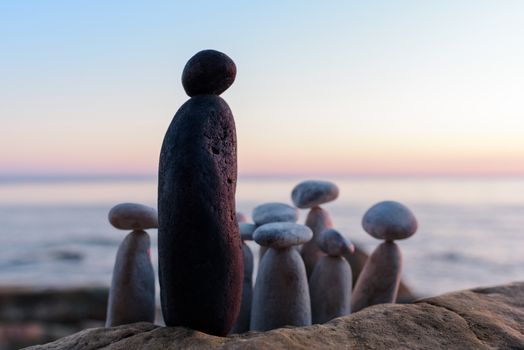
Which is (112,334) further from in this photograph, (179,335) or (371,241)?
(371,241)

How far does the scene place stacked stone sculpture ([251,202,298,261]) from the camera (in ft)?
13.2

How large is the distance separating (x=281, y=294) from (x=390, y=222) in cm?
107

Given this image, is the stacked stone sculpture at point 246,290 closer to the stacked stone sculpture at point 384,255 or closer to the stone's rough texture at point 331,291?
the stone's rough texture at point 331,291

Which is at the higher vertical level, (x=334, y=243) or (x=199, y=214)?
(x=199, y=214)

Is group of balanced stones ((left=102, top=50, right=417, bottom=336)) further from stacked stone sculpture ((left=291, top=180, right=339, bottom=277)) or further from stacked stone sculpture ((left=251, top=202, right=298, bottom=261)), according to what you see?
stacked stone sculpture ((left=291, top=180, right=339, bottom=277))

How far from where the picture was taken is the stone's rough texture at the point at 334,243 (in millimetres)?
3801

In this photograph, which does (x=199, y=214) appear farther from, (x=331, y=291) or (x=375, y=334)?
(x=331, y=291)

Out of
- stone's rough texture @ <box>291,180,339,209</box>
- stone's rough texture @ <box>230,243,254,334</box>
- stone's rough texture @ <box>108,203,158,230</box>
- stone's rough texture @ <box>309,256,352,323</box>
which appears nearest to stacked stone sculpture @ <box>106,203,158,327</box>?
stone's rough texture @ <box>108,203,158,230</box>

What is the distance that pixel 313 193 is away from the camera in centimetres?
436

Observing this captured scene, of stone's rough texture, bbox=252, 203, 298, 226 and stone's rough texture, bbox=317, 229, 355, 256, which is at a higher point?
stone's rough texture, bbox=252, 203, 298, 226

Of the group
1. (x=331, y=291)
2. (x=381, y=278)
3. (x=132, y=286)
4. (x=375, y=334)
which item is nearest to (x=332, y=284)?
(x=331, y=291)

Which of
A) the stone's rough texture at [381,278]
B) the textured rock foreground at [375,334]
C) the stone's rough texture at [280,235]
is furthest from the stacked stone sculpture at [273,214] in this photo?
the textured rock foreground at [375,334]

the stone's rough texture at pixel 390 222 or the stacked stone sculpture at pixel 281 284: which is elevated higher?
the stone's rough texture at pixel 390 222

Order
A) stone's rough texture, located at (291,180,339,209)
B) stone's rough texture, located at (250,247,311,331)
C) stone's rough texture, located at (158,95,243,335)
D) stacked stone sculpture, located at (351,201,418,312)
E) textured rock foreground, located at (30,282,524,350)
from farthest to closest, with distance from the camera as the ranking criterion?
stone's rough texture, located at (291,180,339,209) → stacked stone sculpture, located at (351,201,418,312) → stone's rough texture, located at (250,247,311,331) → stone's rough texture, located at (158,95,243,335) → textured rock foreground, located at (30,282,524,350)
